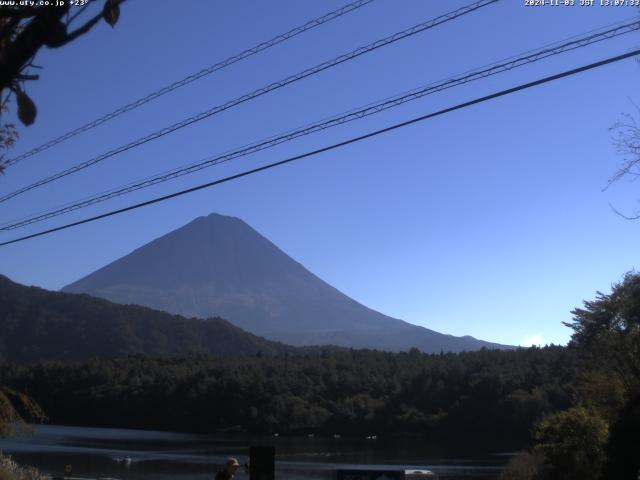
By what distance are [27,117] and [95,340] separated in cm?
15653

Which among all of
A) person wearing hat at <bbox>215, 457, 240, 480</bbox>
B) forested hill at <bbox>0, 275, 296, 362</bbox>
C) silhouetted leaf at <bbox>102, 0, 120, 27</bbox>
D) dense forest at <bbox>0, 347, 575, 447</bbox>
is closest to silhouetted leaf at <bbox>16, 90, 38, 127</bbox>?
silhouetted leaf at <bbox>102, 0, 120, 27</bbox>

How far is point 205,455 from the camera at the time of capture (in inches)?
2576

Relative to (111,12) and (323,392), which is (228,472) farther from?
(323,392)

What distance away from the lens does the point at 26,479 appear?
60.9 feet

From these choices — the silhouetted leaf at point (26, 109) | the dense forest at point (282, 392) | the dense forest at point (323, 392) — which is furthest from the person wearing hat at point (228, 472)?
the dense forest at point (282, 392)

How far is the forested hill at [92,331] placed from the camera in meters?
148

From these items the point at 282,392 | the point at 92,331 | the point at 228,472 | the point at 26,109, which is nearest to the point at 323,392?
the point at 282,392

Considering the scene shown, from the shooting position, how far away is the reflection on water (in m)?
52.4

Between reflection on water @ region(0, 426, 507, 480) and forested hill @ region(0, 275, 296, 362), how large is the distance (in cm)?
5602

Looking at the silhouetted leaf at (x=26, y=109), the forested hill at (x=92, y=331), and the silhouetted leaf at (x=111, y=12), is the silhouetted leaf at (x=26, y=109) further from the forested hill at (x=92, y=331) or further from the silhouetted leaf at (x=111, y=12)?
the forested hill at (x=92, y=331)

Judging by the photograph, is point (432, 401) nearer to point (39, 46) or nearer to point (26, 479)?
point (26, 479)

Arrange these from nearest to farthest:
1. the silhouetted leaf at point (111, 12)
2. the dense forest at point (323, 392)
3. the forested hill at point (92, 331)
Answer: the silhouetted leaf at point (111, 12) → the dense forest at point (323, 392) → the forested hill at point (92, 331)

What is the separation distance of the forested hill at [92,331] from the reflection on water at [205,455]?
184 ft

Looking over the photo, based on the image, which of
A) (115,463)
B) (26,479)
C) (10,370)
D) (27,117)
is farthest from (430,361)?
(27,117)
